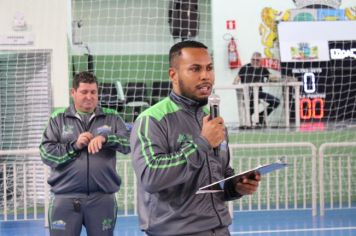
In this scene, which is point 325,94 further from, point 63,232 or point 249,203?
point 63,232

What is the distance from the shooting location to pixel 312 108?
15.5 meters

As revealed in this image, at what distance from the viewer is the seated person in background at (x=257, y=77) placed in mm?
14166

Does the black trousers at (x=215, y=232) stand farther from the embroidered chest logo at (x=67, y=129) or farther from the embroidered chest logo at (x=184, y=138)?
the embroidered chest logo at (x=67, y=129)

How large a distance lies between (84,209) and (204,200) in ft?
7.05

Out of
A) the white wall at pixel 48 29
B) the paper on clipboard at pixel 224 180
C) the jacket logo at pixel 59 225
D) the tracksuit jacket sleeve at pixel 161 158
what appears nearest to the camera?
the tracksuit jacket sleeve at pixel 161 158

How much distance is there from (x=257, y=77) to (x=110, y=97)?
374cm

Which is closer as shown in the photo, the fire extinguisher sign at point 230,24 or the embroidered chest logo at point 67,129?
the embroidered chest logo at point 67,129

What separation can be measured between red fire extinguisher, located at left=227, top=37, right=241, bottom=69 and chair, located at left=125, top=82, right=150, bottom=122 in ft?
10.1

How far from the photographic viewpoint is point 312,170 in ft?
31.1

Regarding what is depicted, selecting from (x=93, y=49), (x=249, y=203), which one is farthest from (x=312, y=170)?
(x=93, y=49)

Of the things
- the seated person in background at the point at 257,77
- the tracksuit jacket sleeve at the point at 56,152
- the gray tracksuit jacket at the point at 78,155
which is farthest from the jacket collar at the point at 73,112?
the seated person in background at the point at 257,77

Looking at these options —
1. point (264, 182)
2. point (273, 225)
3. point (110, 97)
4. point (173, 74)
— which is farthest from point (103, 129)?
point (110, 97)

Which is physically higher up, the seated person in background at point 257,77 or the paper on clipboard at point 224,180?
the paper on clipboard at point 224,180

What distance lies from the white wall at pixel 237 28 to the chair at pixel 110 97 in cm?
401
